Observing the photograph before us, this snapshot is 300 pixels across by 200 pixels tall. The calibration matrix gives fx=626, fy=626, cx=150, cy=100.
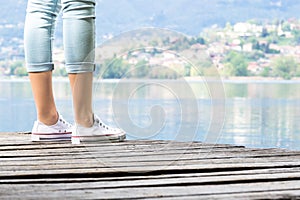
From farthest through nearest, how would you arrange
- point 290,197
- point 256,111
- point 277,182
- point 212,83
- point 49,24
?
1. point 256,111
2. point 49,24
3. point 212,83
4. point 277,182
5. point 290,197

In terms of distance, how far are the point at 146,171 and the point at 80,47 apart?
0.41m

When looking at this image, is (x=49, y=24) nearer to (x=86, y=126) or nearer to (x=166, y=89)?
(x=86, y=126)

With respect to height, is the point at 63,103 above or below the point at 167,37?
below

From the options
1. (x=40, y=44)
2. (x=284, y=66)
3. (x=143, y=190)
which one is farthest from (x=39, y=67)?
(x=284, y=66)

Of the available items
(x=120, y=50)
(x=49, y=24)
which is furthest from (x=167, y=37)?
(x=49, y=24)

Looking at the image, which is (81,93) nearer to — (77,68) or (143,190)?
(77,68)

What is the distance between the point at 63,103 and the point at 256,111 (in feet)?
6.74

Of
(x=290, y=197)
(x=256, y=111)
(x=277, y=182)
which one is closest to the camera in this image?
(x=290, y=197)

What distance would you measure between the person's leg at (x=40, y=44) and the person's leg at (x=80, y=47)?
11 centimetres

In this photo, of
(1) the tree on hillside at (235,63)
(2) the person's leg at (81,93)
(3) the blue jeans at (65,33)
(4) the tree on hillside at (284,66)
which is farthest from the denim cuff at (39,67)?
(4) the tree on hillside at (284,66)

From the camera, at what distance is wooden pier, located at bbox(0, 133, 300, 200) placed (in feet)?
3.22

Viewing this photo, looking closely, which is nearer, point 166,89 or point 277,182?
point 277,182

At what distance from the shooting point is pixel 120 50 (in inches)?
53.0

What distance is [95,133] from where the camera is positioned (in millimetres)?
1504
